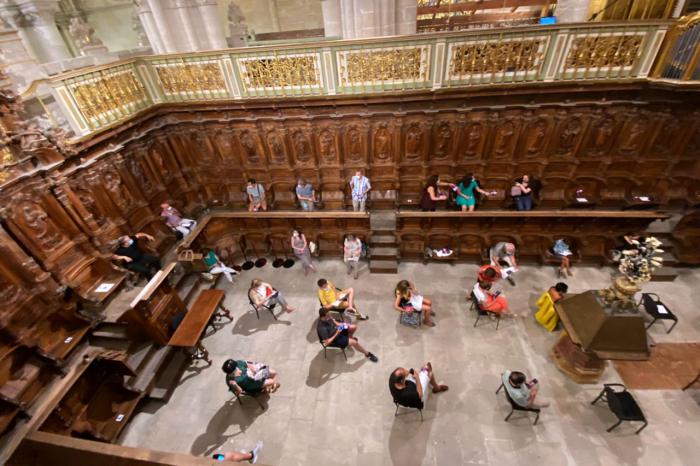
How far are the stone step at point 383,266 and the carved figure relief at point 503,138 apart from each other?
3552 millimetres

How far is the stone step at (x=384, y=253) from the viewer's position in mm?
7664

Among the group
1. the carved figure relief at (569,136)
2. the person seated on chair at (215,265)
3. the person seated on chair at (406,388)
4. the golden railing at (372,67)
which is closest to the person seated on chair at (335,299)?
the person seated on chair at (406,388)

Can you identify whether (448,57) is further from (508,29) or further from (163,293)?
(163,293)

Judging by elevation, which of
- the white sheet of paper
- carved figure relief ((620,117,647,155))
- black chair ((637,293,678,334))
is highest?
carved figure relief ((620,117,647,155))

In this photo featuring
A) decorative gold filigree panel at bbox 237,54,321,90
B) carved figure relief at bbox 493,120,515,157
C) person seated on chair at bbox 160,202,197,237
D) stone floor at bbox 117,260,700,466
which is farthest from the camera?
person seated on chair at bbox 160,202,197,237

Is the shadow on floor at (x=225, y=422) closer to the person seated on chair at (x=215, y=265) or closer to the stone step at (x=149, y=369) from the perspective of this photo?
the stone step at (x=149, y=369)

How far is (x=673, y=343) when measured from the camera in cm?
565

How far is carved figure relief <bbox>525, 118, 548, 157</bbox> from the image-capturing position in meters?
6.83

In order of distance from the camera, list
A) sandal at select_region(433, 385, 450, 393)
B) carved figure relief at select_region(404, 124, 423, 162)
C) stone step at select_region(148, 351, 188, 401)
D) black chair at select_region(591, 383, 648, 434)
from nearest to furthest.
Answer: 1. black chair at select_region(591, 383, 648, 434)
2. sandal at select_region(433, 385, 450, 393)
3. stone step at select_region(148, 351, 188, 401)
4. carved figure relief at select_region(404, 124, 423, 162)

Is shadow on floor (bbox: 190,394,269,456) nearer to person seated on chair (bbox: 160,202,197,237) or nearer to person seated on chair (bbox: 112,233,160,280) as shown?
person seated on chair (bbox: 112,233,160,280)

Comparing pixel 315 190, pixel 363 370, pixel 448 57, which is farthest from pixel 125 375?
pixel 448 57

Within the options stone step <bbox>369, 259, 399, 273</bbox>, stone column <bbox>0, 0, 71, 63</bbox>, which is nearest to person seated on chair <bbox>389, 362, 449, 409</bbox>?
stone step <bbox>369, 259, 399, 273</bbox>

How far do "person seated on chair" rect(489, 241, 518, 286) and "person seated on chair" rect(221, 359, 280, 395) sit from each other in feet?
17.0

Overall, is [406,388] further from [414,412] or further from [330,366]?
[330,366]
